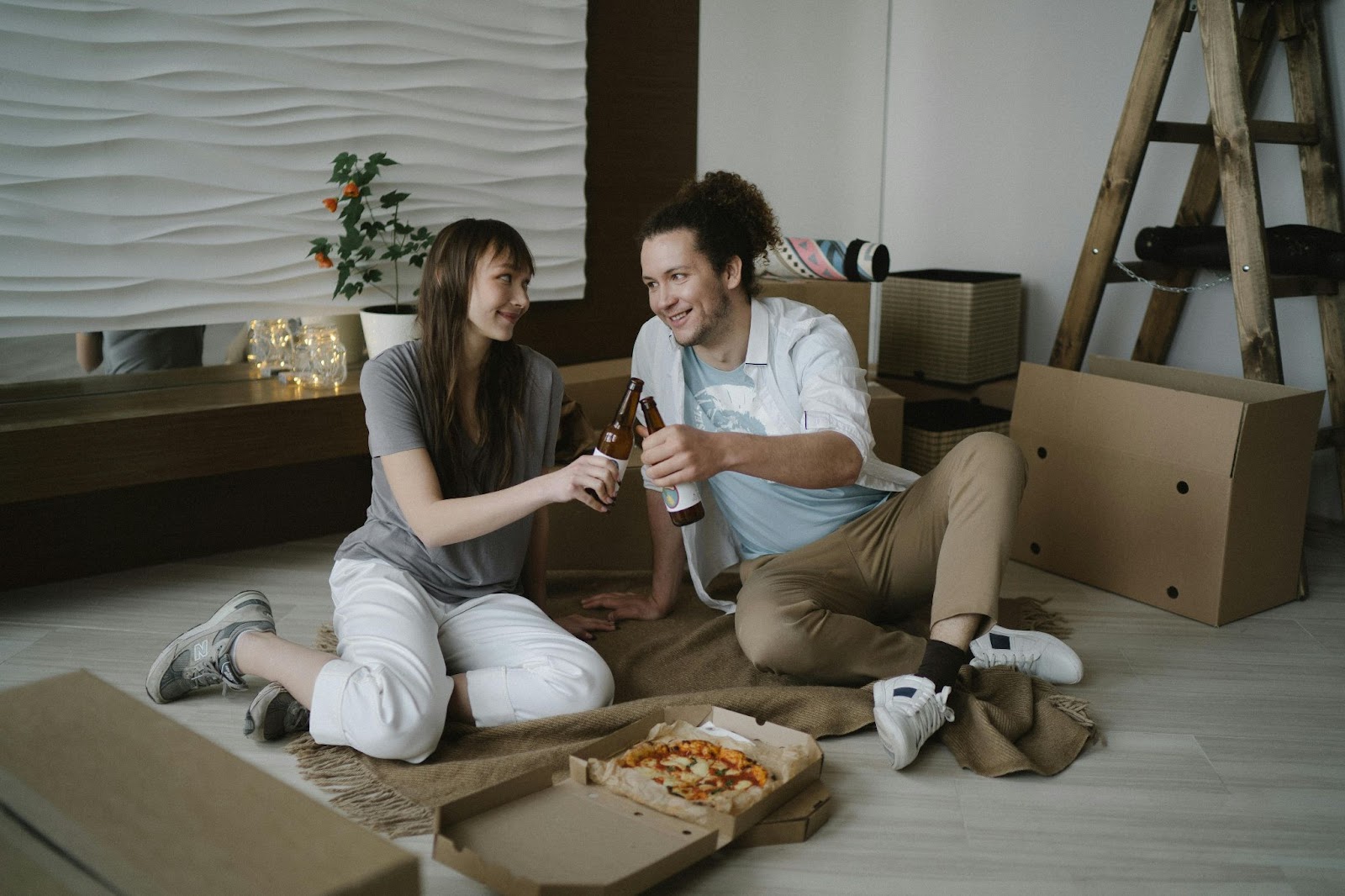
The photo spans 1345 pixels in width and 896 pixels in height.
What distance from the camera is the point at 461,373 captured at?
81.0 inches

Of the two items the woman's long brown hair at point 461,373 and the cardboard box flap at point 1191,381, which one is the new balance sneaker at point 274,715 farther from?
the cardboard box flap at point 1191,381

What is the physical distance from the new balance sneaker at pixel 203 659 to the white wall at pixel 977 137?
2566mm

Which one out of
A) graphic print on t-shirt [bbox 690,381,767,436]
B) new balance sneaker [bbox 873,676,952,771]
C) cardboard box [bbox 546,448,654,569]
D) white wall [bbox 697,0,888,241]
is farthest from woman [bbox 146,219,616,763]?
white wall [bbox 697,0,888,241]

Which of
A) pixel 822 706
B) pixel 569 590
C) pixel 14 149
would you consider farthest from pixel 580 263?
pixel 822 706

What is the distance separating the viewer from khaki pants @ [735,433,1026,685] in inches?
80.5

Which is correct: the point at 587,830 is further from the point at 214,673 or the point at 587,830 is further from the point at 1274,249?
the point at 1274,249

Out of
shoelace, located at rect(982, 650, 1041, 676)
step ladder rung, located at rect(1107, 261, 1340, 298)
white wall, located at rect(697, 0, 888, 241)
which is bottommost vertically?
shoelace, located at rect(982, 650, 1041, 676)

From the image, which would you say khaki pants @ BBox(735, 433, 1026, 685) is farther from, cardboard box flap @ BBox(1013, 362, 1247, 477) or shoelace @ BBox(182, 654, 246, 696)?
shoelace @ BBox(182, 654, 246, 696)

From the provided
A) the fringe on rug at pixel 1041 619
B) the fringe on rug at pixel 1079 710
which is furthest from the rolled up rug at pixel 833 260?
the fringe on rug at pixel 1079 710

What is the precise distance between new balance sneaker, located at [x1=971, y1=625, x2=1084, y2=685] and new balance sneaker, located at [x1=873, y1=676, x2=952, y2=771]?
0.31 metres

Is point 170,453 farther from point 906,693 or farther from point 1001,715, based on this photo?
point 1001,715

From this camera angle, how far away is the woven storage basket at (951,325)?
3.82 m

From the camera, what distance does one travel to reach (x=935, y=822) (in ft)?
5.72

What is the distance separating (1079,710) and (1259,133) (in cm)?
181
